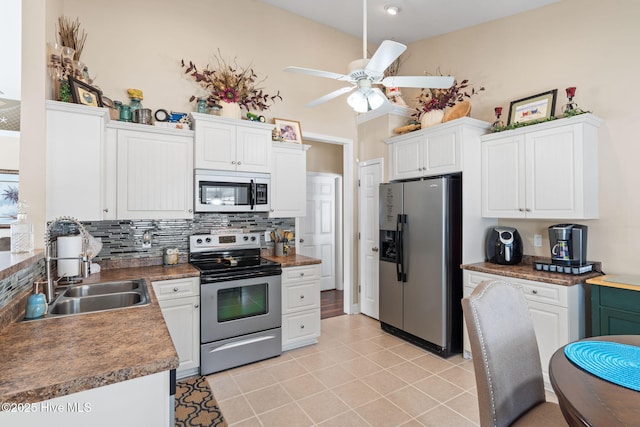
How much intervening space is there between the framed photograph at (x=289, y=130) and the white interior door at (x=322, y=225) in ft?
4.67

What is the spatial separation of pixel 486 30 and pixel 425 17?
0.68 meters

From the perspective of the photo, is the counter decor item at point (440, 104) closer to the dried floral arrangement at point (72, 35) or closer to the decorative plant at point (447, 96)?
the decorative plant at point (447, 96)

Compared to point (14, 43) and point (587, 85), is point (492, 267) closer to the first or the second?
point (587, 85)

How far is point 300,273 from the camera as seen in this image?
326cm

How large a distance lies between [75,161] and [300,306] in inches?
89.2

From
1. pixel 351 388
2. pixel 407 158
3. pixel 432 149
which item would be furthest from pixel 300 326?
pixel 432 149

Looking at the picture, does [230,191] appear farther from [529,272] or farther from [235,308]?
[529,272]

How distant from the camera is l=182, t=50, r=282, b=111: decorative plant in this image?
A: 323cm

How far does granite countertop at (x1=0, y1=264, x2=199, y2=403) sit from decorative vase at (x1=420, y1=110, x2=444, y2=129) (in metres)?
3.07

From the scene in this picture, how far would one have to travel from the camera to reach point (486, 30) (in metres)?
3.56

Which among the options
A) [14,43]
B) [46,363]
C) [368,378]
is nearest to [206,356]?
[368,378]

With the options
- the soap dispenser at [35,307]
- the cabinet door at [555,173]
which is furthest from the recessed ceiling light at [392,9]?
the soap dispenser at [35,307]

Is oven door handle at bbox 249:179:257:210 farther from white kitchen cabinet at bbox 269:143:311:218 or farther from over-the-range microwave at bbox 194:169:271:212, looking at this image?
white kitchen cabinet at bbox 269:143:311:218

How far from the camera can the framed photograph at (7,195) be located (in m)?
2.29
